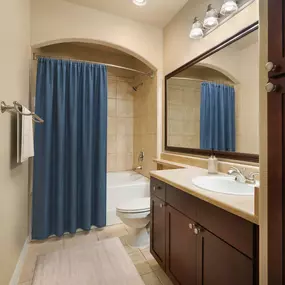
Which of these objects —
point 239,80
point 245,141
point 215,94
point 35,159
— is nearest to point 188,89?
point 215,94

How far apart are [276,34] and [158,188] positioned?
4.16 ft

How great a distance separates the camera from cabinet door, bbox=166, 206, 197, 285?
3.85ft

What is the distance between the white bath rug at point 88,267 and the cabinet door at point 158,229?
0.78ft

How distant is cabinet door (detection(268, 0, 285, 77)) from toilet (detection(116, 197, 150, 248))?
65.7 inches

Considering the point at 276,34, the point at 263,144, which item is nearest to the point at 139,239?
the point at 263,144

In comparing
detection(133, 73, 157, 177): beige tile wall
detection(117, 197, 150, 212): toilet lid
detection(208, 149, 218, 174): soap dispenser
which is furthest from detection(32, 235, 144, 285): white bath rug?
detection(133, 73, 157, 177): beige tile wall

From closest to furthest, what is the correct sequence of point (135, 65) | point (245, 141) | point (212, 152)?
point (245, 141)
point (212, 152)
point (135, 65)

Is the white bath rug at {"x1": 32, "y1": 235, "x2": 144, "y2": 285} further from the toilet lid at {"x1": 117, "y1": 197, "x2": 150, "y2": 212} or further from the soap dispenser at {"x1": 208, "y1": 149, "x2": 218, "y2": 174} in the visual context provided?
the soap dispenser at {"x1": 208, "y1": 149, "x2": 218, "y2": 174}

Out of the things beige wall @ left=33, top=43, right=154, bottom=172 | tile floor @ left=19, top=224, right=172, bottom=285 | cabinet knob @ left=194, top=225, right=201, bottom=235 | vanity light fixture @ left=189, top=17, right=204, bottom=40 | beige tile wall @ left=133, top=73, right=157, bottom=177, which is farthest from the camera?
beige wall @ left=33, top=43, right=154, bottom=172

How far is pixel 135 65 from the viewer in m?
3.54

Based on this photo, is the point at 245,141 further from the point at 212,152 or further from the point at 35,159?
the point at 35,159

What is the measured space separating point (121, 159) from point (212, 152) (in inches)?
81.2

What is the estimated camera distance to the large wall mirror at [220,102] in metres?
1.49

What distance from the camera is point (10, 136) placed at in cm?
143
